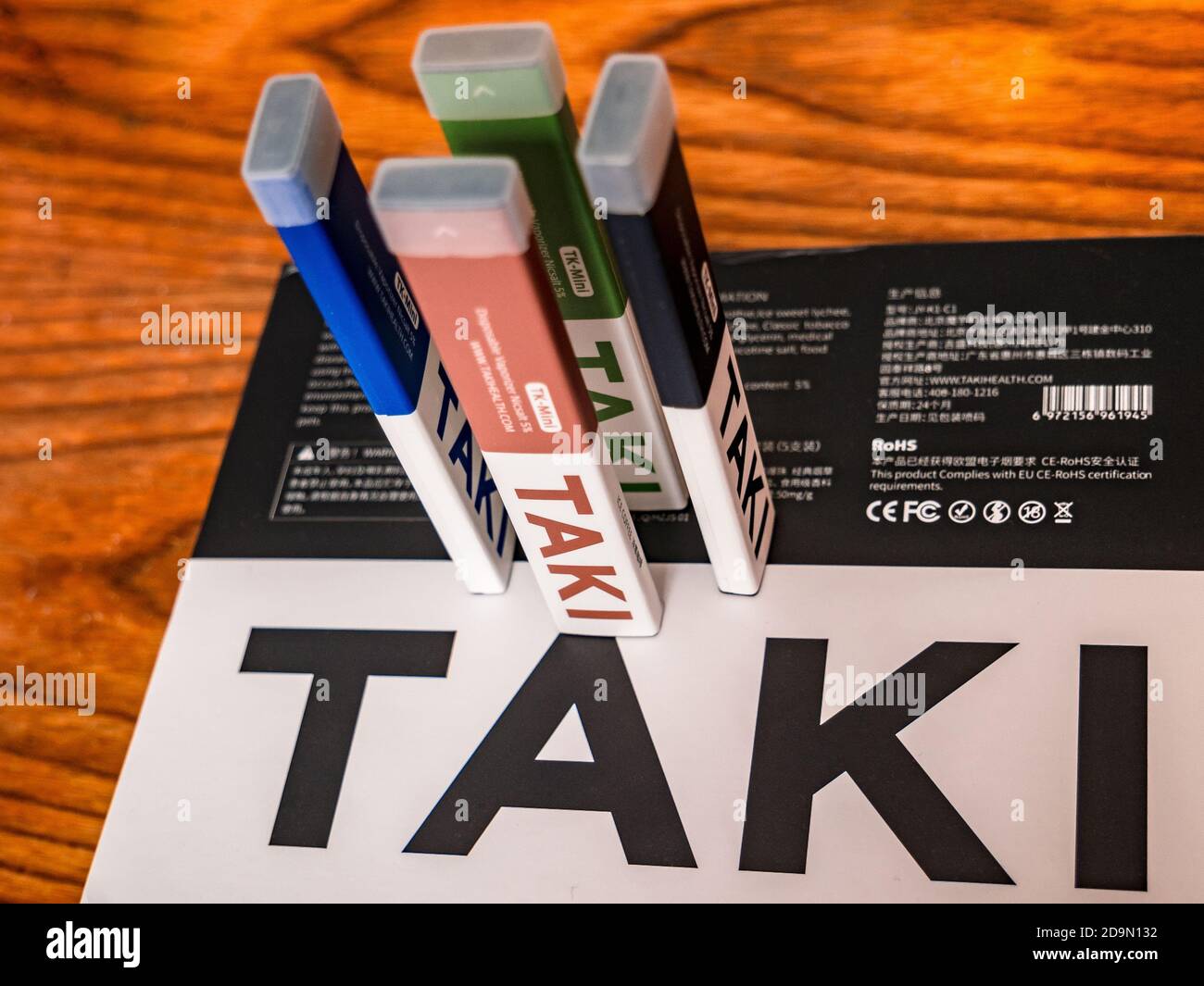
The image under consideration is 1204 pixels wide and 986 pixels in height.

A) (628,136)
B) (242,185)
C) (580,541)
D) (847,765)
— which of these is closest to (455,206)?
(628,136)

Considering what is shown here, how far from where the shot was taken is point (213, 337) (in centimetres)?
85

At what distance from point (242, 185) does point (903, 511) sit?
0.51 meters

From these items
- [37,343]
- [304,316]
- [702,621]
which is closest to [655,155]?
[702,621]

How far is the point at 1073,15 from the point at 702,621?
1.55 feet

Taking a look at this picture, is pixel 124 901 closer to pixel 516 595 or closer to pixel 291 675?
pixel 291 675

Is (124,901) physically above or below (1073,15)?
below

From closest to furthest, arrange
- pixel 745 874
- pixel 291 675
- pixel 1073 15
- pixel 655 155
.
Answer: pixel 655 155 → pixel 745 874 → pixel 291 675 → pixel 1073 15

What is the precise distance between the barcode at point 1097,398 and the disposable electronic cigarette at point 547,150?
0.71 ft

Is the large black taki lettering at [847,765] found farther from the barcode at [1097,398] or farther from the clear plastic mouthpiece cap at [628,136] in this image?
the clear plastic mouthpiece cap at [628,136]

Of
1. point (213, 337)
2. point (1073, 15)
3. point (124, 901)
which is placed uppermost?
point (1073, 15)

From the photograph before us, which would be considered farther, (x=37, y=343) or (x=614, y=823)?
(x=37, y=343)

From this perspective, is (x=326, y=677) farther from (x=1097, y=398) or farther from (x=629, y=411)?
(x=1097, y=398)

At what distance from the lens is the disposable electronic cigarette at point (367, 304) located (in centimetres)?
50

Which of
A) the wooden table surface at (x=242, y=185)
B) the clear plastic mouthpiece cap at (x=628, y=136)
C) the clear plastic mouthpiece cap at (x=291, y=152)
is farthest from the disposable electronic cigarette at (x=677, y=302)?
the wooden table surface at (x=242, y=185)
